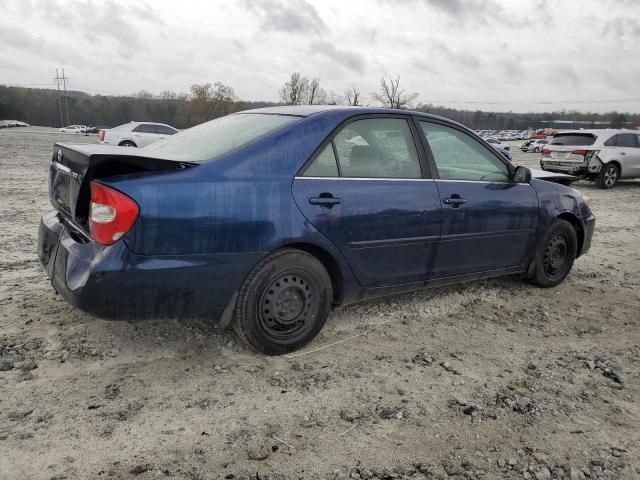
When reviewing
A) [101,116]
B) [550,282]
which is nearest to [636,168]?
[550,282]

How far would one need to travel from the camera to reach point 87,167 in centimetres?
285

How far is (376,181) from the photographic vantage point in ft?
11.5

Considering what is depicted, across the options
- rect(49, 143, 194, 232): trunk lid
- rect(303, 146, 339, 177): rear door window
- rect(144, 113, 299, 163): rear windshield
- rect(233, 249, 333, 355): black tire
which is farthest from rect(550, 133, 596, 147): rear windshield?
rect(49, 143, 194, 232): trunk lid

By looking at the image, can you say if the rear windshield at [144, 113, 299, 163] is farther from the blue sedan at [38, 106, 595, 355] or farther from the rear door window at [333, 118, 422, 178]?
the rear door window at [333, 118, 422, 178]

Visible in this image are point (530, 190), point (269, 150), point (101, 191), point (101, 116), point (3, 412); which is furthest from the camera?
point (101, 116)

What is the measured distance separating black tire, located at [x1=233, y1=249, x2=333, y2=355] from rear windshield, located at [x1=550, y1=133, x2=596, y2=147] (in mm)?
13566

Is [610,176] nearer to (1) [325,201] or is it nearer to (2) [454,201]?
(2) [454,201]

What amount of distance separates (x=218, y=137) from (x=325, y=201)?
2.77ft

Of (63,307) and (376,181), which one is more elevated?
(376,181)

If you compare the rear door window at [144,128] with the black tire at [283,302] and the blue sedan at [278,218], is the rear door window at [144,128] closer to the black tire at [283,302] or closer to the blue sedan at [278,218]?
the blue sedan at [278,218]

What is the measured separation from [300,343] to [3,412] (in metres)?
1.63

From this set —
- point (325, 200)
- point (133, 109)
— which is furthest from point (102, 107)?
point (325, 200)

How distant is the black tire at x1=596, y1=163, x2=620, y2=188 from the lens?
1432cm

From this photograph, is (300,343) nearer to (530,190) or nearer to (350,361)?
(350,361)
